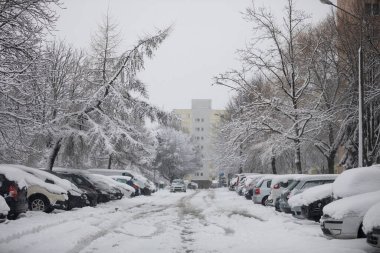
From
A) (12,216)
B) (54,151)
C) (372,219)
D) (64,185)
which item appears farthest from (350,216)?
(54,151)

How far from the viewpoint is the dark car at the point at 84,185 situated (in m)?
22.1

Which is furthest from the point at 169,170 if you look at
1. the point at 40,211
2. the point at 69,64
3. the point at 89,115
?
the point at 40,211

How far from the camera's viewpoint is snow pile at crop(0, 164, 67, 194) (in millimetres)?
14711

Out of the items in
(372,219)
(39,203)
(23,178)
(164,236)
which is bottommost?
(164,236)

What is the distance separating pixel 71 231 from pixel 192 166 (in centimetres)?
7140

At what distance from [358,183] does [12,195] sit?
1013 centimetres

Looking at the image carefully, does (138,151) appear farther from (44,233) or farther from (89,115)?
(44,233)

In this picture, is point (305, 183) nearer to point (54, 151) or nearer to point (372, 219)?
point (372, 219)

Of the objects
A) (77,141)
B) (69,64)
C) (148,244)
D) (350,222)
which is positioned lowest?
(148,244)

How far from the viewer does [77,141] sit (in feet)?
85.3

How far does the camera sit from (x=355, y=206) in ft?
33.1

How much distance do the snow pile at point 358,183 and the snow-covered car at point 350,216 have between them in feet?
3.29

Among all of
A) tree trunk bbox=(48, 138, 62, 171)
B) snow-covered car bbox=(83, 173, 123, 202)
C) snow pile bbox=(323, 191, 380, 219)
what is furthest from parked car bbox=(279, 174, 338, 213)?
tree trunk bbox=(48, 138, 62, 171)

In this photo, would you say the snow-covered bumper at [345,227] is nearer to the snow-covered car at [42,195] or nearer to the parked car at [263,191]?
the snow-covered car at [42,195]
